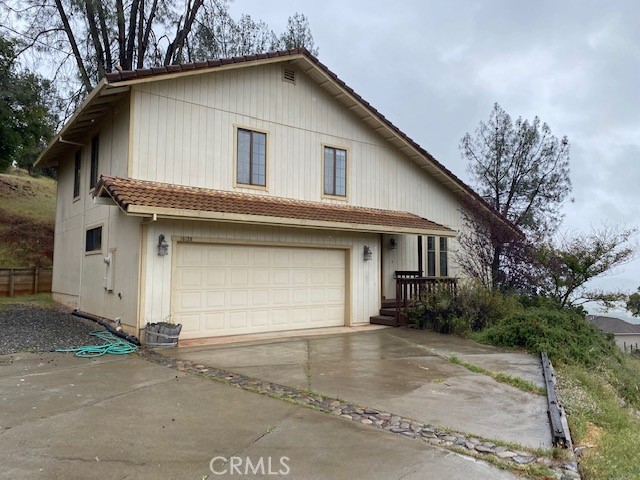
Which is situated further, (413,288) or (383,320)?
(413,288)

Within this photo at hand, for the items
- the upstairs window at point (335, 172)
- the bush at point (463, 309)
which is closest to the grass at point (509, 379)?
the bush at point (463, 309)

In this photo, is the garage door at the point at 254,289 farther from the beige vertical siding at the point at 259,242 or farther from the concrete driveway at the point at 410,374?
the concrete driveway at the point at 410,374

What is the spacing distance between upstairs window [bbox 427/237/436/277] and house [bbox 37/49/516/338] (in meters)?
0.13

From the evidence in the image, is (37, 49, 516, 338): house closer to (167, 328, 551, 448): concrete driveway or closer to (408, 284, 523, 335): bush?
(167, 328, 551, 448): concrete driveway

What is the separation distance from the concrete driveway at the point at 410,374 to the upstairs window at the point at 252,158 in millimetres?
3957

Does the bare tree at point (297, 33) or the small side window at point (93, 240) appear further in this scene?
the bare tree at point (297, 33)

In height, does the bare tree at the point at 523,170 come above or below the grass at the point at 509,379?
above

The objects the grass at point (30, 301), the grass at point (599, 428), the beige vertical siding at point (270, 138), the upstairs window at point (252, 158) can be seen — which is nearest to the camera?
the grass at point (599, 428)

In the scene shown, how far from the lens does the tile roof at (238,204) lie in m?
8.30

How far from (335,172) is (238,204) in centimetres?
394

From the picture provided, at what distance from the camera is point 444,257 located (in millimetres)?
15461

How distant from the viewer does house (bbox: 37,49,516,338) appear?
9.20m

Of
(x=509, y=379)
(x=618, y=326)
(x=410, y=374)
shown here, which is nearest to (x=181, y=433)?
(x=410, y=374)

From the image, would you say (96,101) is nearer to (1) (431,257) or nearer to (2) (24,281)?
(2) (24,281)
